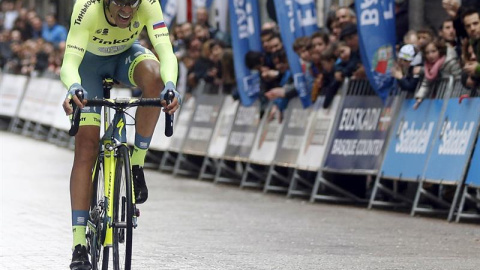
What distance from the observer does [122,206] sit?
7891 mm

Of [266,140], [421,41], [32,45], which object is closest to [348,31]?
[421,41]

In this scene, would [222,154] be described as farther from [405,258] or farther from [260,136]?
[405,258]

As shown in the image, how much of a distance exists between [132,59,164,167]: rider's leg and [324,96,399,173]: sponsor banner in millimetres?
7129

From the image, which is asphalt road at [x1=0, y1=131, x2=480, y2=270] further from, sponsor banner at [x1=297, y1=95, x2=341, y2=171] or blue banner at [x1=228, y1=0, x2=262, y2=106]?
blue banner at [x1=228, y1=0, x2=262, y2=106]

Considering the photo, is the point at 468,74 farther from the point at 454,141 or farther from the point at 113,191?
the point at 113,191

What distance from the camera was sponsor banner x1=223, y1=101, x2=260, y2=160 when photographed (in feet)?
60.4

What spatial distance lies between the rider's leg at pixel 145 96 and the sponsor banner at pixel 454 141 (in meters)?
5.78

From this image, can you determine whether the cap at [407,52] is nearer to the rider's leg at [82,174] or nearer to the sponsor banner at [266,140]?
the sponsor banner at [266,140]

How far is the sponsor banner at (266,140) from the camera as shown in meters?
17.6

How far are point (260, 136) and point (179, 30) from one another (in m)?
4.70

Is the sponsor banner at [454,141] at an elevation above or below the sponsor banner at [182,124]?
above

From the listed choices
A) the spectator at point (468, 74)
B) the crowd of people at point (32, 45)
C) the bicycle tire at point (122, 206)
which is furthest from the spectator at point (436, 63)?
the crowd of people at point (32, 45)

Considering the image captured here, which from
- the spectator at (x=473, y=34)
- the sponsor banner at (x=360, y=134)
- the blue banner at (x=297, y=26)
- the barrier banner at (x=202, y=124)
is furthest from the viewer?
the barrier banner at (x=202, y=124)

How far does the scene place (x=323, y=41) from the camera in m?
16.5
